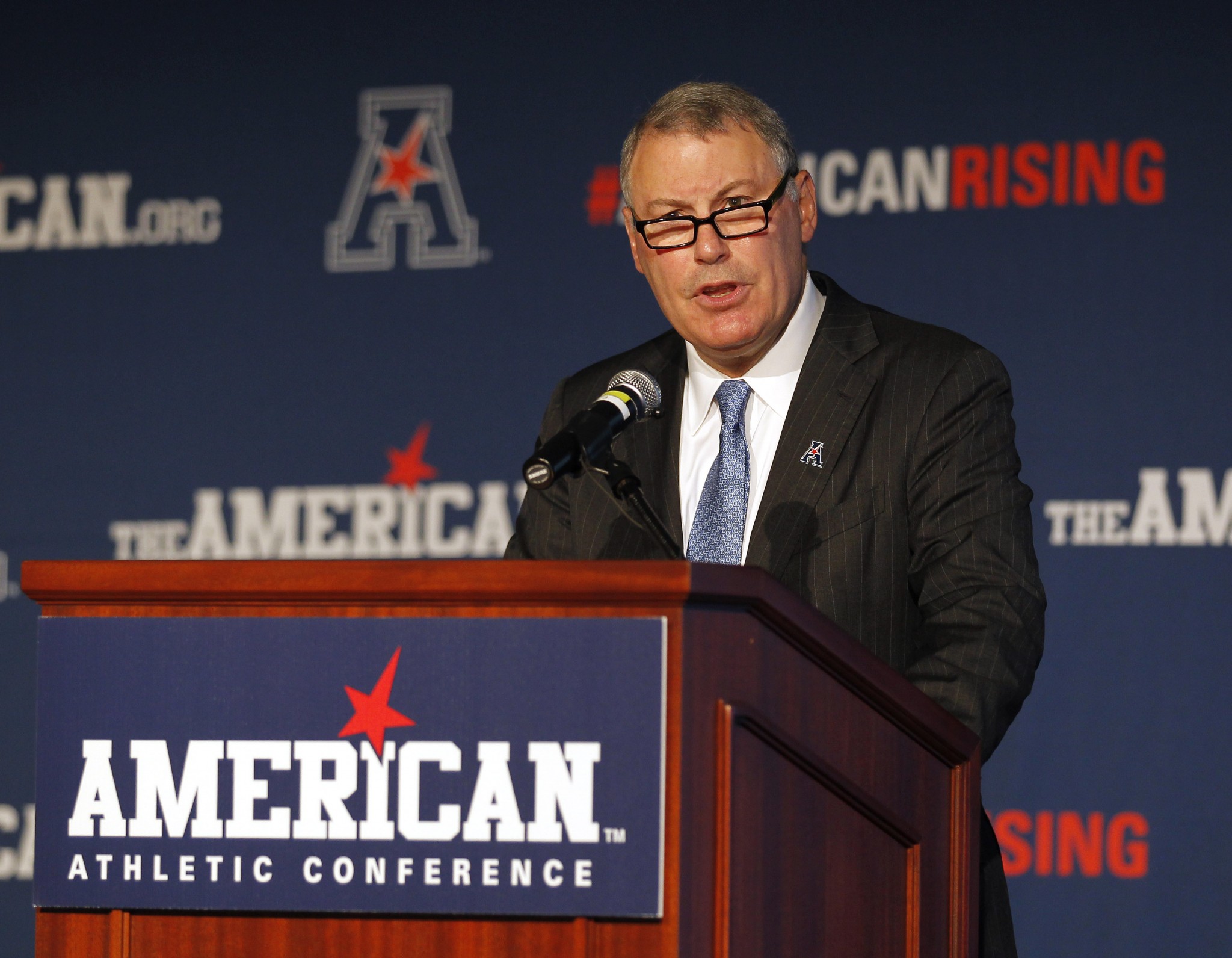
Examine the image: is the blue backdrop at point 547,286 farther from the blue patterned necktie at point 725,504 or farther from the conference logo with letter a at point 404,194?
the blue patterned necktie at point 725,504

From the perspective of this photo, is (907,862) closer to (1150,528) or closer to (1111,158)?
(1150,528)

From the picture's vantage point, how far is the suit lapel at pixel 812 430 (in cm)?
199

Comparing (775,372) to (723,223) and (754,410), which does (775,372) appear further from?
(723,223)

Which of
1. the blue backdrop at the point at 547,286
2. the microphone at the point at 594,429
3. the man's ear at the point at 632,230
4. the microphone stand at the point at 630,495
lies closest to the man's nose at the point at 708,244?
the man's ear at the point at 632,230

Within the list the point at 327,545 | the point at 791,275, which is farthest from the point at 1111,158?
the point at 327,545

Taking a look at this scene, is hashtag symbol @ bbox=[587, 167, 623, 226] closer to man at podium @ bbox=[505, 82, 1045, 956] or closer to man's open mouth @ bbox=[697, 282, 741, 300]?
man at podium @ bbox=[505, 82, 1045, 956]

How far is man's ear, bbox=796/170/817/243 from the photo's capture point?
2230mm

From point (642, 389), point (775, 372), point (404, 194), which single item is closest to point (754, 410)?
point (775, 372)

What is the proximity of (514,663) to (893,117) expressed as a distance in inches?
102

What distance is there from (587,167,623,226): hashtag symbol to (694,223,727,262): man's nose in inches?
67.1

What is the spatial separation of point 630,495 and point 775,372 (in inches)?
26.4

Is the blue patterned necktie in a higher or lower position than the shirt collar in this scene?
lower

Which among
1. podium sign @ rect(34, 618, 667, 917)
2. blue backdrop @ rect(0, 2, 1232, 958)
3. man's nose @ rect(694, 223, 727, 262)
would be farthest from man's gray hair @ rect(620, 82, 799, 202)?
blue backdrop @ rect(0, 2, 1232, 958)

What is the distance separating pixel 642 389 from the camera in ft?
5.47
